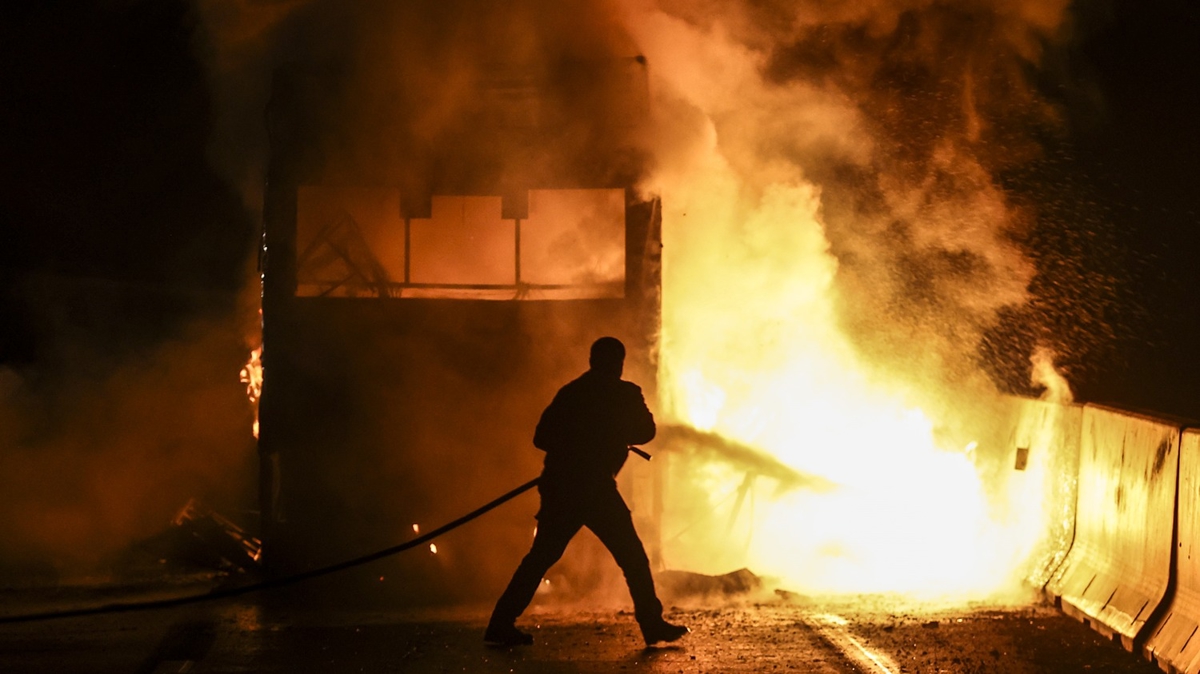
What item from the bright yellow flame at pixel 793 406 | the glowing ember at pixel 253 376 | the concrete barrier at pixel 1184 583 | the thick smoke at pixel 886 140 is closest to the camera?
the concrete barrier at pixel 1184 583

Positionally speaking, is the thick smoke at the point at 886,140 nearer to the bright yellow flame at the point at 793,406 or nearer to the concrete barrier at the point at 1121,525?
the bright yellow flame at the point at 793,406

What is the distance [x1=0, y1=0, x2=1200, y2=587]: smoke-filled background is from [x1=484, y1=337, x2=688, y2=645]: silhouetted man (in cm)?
238

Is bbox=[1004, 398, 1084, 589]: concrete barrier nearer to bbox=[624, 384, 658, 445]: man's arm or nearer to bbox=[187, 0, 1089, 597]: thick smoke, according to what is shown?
bbox=[187, 0, 1089, 597]: thick smoke

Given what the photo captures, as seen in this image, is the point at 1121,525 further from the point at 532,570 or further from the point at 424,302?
A: the point at 424,302

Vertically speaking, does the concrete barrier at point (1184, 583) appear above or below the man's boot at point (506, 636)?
above

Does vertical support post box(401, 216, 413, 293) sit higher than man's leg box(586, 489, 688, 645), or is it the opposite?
vertical support post box(401, 216, 413, 293)

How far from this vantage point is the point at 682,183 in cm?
906

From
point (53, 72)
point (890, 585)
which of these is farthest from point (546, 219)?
point (53, 72)

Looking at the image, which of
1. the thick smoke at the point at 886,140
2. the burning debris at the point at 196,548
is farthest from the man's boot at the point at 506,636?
the thick smoke at the point at 886,140

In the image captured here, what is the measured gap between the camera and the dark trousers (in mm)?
6215

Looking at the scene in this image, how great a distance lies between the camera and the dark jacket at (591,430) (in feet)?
20.7

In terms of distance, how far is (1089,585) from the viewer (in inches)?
276

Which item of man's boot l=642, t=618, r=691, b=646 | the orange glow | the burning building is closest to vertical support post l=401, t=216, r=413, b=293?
the burning building

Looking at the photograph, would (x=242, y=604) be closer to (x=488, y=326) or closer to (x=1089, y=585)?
(x=488, y=326)
